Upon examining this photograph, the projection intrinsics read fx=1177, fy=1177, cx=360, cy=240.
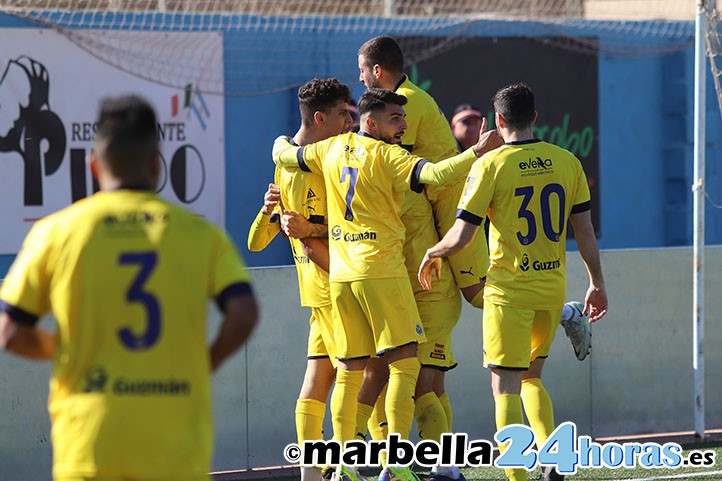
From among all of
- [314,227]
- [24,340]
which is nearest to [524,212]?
[314,227]

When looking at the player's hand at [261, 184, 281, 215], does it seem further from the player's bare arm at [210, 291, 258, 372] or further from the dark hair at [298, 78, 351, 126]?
the player's bare arm at [210, 291, 258, 372]

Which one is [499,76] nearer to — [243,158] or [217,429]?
[243,158]

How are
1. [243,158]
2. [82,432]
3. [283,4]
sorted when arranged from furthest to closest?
[283,4], [243,158], [82,432]

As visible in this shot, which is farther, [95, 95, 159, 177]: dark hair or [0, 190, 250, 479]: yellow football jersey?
[95, 95, 159, 177]: dark hair

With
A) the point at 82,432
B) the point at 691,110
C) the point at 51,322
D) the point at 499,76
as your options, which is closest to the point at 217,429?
the point at 51,322

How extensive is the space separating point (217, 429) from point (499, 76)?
7168 mm

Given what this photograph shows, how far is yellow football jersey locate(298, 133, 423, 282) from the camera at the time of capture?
5.79 meters

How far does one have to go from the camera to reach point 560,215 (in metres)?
5.85

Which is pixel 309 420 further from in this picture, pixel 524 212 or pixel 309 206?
pixel 524 212

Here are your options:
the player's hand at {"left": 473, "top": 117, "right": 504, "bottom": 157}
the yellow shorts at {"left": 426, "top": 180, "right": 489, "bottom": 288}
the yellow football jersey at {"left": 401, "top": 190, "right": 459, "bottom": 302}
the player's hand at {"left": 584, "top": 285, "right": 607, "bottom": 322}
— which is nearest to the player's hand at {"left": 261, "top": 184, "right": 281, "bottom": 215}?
the yellow football jersey at {"left": 401, "top": 190, "right": 459, "bottom": 302}

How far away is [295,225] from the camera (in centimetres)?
611

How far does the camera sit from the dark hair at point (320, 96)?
Result: 6.14 metres

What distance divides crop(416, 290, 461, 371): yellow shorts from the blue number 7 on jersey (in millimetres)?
3425

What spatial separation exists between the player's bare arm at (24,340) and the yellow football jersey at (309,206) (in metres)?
3.02
